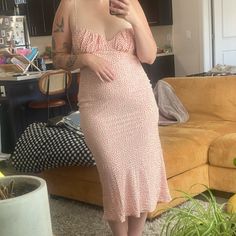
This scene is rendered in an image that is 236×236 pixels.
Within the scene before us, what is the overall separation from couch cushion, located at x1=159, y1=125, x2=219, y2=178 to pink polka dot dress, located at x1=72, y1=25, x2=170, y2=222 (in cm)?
70

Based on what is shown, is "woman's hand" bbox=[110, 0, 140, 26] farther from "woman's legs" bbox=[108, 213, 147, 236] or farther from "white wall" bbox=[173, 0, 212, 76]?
"white wall" bbox=[173, 0, 212, 76]

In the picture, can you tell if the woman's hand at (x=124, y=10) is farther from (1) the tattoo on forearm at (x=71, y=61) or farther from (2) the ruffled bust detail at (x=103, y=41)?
(1) the tattoo on forearm at (x=71, y=61)

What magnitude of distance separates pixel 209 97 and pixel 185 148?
2.50 feet

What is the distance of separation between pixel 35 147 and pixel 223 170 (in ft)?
3.72

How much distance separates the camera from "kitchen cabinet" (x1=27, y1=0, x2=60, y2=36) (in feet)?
20.6

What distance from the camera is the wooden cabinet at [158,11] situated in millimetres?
6834

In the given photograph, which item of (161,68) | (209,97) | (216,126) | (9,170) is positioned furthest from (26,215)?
(161,68)

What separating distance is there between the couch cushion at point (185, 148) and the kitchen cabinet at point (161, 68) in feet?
12.4

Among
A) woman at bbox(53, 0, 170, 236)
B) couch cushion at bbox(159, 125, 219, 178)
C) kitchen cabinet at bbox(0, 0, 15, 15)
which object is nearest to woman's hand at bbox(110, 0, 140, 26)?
woman at bbox(53, 0, 170, 236)

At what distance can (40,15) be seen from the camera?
6352 millimetres

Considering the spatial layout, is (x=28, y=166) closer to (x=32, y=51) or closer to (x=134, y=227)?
(x=134, y=227)

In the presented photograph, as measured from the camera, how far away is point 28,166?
2.75 meters

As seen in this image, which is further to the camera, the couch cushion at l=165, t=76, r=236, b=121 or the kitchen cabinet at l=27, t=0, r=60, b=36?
the kitchen cabinet at l=27, t=0, r=60, b=36

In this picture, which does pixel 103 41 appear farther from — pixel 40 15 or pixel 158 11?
pixel 158 11
